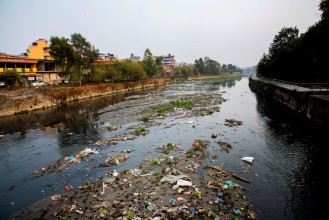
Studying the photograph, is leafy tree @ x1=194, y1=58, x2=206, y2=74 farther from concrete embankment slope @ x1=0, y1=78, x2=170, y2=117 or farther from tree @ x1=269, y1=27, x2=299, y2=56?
concrete embankment slope @ x1=0, y1=78, x2=170, y2=117

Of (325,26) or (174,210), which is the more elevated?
(325,26)

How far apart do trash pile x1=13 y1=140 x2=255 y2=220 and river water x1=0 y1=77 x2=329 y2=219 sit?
2.76ft

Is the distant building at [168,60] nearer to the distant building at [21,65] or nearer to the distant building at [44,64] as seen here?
the distant building at [44,64]

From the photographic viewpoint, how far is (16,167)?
13.5 m

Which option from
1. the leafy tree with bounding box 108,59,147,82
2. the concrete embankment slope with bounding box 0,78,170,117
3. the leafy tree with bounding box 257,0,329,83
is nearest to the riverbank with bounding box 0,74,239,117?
the concrete embankment slope with bounding box 0,78,170,117

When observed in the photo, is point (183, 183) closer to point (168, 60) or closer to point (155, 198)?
point (155, 198)

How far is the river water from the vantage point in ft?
31.0

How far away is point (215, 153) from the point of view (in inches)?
559

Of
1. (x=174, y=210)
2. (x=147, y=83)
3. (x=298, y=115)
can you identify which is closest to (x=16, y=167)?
(x=174, y=210)

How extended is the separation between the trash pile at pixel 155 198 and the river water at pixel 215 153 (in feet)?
2.76

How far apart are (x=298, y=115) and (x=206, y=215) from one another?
22531 mm

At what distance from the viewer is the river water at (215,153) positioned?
9.44 metres

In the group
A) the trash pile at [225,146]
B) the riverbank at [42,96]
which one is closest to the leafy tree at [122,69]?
the riverbank at [42,96]

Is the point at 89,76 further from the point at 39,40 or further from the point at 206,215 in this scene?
the point at 206,215
